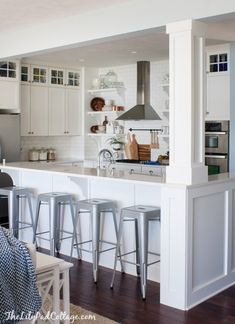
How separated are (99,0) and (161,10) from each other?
1.96 feet

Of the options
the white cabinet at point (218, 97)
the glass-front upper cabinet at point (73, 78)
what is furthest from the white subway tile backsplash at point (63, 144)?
the white cabinet at point (218, 97)

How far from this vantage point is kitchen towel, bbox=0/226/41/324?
82.7 inches

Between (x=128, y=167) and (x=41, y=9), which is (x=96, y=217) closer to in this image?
(x=41, y=9)

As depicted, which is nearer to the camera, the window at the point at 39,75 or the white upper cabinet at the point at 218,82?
the white upper cabinet at the point at 218,82

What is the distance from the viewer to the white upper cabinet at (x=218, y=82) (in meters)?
6.06

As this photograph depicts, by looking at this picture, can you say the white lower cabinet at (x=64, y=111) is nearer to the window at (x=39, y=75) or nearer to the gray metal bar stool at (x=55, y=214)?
the window at (x=39, y=75)

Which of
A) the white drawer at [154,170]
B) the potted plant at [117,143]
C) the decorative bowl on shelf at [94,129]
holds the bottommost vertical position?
the white drawer at [154,170]

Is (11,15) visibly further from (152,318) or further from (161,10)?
(152,318)

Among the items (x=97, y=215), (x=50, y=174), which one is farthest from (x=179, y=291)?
(x=50, y=174)

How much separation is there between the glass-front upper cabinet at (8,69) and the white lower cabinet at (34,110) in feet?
1.06

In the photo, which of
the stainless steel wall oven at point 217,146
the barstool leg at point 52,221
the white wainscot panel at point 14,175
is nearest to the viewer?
the barstool leg at point 52,221

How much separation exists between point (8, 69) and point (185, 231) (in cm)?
437

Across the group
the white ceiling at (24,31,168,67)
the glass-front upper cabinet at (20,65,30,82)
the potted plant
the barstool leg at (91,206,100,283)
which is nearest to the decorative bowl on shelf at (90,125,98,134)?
the potted plant

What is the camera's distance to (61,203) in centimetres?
506
